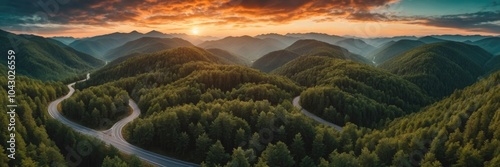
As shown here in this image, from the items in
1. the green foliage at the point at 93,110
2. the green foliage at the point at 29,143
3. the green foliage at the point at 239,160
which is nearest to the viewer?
the green foliage at the point at 29,143

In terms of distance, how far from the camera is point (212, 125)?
117125mm

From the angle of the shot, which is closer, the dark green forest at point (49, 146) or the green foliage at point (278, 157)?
the dark green forest at point (49, 146)

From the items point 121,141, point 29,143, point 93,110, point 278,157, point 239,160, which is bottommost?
point 121,141

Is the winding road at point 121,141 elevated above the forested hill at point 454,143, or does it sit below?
below

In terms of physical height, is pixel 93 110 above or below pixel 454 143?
below

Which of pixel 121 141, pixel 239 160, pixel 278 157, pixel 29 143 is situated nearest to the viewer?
pixel 29 143

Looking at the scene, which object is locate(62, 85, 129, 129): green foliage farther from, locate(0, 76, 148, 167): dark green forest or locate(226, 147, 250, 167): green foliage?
locate(226, 147, 250, 167): green foliage

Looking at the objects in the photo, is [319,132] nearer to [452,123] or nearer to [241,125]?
[241,125]

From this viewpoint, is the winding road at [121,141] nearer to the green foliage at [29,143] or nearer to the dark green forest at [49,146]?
the dark green forest at [49,146]

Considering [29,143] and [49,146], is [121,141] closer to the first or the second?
[49,146]

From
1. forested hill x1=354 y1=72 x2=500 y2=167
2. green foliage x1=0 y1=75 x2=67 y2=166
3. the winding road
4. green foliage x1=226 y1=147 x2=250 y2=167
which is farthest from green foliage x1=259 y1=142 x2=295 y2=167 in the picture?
green foliage x1=0 y1=75 x2=67 y2=166

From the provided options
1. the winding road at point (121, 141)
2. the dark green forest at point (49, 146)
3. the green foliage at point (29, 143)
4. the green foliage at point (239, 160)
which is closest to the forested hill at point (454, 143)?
the green foliage at point (239, 160)

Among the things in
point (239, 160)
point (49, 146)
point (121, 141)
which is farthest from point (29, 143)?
point (239, 160)

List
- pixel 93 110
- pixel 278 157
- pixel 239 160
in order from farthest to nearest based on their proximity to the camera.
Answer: pixel 93 110, pixel 278 157, pixel 239 160
